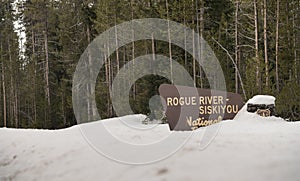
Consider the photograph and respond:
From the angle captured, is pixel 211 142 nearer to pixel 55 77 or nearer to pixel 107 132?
pixel 107 132

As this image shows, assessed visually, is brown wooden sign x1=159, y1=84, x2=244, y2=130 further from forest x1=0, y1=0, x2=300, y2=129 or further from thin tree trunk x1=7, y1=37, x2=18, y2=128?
thin tree trunk x1=7, y1=37, x2=18, y2=128

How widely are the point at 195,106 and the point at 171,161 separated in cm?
506

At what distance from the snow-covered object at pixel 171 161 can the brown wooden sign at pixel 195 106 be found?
12.4 ft

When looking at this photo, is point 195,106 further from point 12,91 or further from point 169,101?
point 12,91

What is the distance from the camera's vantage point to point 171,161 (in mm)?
2598

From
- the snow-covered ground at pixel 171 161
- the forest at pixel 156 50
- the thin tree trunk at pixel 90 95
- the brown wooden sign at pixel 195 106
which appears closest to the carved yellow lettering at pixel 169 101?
the brown wooden sign at pixel 195 106

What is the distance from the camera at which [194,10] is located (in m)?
15.3

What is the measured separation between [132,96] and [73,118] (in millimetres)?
6390

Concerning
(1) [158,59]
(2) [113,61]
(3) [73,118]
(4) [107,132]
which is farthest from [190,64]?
(4) [107,132]

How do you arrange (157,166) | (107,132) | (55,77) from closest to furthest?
(157,166), (107,132), (55,77)

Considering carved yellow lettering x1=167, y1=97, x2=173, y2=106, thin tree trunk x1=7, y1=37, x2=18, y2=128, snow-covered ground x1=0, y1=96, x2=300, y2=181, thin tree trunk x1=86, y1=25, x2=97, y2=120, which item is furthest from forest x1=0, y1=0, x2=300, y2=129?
snow-covered ground x1=0, y1=96, x2=300, y2=181

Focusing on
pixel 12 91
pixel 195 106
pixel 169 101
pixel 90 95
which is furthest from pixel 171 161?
pixel 12 91

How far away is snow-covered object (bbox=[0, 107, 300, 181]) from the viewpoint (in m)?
2.22

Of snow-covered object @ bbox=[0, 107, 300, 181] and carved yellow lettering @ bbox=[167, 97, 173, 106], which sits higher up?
carved yellow lettering @ bbox=[167, 97, 173, 106]
